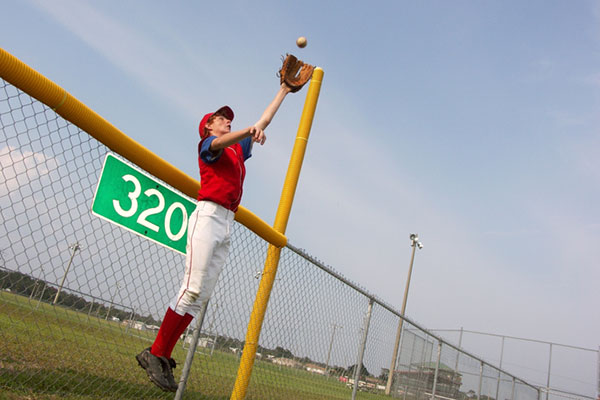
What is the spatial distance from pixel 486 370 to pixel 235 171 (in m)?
12.0

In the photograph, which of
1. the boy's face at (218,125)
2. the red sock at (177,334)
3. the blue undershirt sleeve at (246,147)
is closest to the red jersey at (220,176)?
the boy's face at (218,125)

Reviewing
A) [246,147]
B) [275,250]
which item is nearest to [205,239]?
[246,147]

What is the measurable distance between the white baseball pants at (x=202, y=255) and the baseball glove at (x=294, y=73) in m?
1.05

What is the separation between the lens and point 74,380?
3.37 metres

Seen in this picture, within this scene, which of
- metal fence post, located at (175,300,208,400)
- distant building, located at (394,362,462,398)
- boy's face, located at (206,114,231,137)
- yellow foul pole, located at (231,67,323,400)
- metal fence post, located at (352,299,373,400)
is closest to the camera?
boy's face, located at (206,114,231,137)

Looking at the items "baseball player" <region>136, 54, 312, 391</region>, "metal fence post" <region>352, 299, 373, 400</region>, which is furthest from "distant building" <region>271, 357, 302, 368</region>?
"baseball player" <region>136, 54, 312, 391</region>

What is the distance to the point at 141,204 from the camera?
118 inches

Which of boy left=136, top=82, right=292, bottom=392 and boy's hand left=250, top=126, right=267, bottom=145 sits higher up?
boy's hand left=250, top=126, right=267, bottom=145

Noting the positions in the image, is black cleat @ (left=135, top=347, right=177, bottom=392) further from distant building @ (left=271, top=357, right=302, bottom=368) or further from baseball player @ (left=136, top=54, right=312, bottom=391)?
distant building @ (left=271, top=357, right=302, bottom=368)

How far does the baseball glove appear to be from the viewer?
128 inches

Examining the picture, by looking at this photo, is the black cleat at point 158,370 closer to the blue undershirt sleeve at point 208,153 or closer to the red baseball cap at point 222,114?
the blue undershirt sleeve at point 208,153

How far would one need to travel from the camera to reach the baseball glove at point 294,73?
128 inches

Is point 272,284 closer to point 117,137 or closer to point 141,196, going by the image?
point 141,196

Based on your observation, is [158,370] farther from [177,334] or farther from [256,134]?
[256,134]
